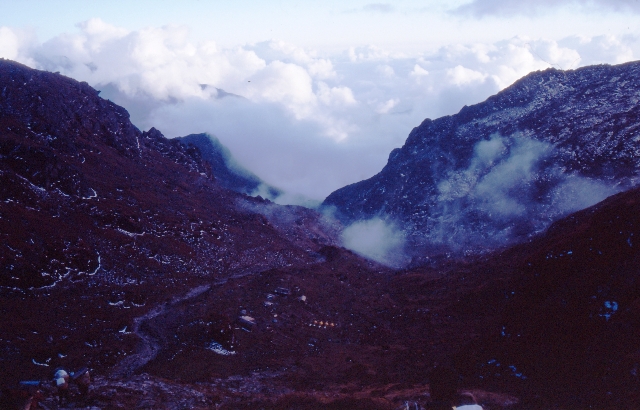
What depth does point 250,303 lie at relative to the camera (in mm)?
41812

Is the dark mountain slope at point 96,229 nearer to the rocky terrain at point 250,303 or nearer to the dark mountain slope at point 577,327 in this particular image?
the rocky terrain at point 250,303

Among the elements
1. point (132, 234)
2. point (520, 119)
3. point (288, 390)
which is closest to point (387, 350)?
point (288, 390)

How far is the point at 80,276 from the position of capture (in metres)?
39.5

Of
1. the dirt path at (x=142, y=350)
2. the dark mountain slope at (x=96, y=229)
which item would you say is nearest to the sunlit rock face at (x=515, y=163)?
the dark mountain slope at (x=96, y=229)

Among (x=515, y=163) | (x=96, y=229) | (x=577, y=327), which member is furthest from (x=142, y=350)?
(x=515, y=163)

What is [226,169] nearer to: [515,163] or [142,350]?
[515,163]

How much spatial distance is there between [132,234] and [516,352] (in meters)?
43.4

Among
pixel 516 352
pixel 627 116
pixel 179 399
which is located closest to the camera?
pixel 179 399

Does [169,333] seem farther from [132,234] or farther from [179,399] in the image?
[132,234]

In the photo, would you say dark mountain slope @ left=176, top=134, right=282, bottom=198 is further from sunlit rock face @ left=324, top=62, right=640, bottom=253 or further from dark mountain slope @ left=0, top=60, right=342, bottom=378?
sunlit rock face @ left=324, top=62, right=640, bottom=253

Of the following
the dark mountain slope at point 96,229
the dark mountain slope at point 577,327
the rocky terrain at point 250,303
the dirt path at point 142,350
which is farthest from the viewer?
the dark mountain slope at point 96,229

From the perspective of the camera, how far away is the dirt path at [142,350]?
26.7 metres

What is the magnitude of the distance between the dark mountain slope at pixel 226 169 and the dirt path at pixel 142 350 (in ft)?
316

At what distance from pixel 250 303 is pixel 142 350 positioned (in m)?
12.9
